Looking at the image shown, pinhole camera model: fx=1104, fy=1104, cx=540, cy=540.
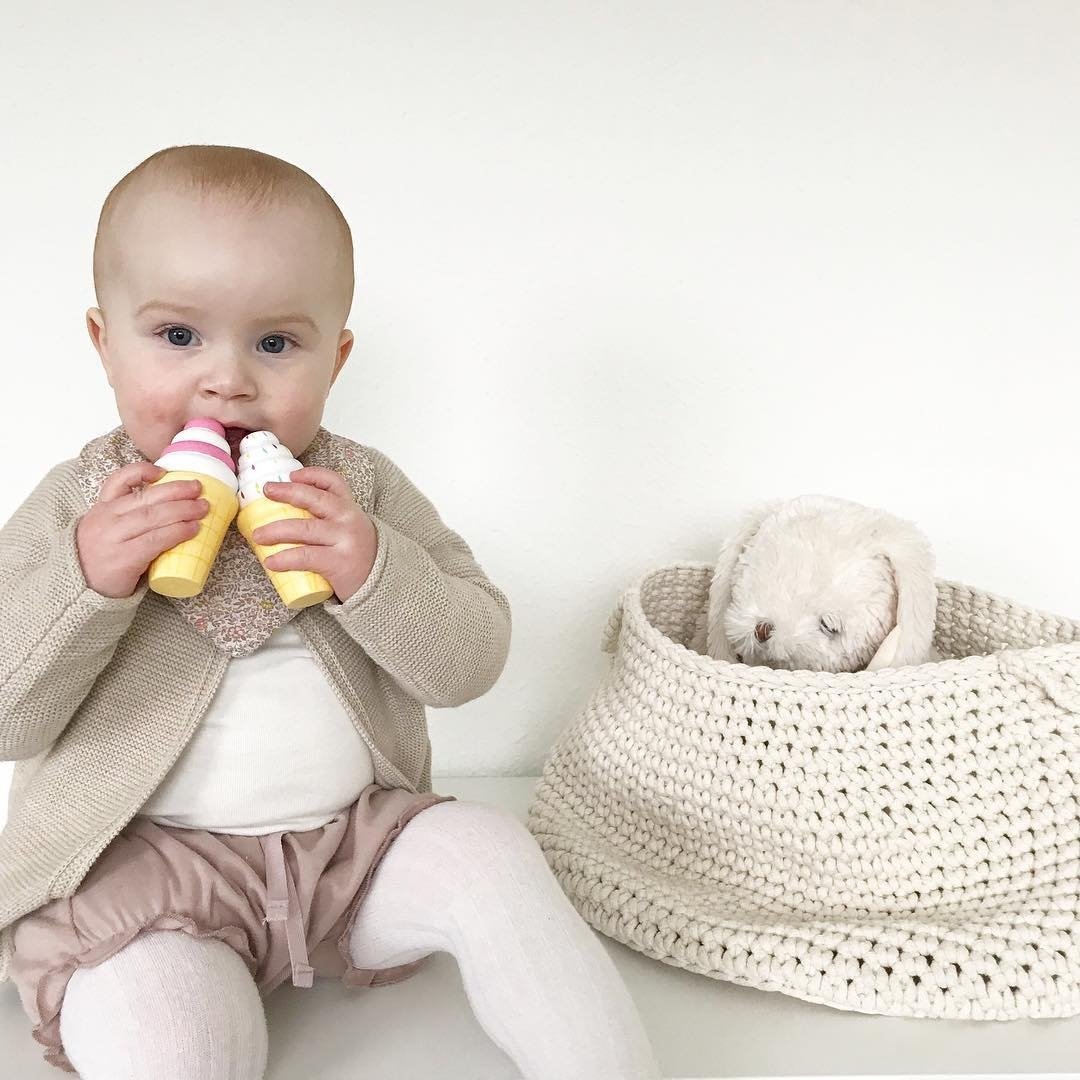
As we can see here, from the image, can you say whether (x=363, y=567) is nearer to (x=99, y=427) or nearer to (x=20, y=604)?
(x=20, y=604)

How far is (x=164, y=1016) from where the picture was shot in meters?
0.64

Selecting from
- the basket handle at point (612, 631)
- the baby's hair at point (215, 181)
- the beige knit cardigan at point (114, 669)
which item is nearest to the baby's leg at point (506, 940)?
the beige knit cardigan at point (114, 669)

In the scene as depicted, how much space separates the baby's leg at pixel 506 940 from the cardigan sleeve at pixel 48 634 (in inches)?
9.6

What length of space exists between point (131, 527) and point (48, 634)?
3.6 inches

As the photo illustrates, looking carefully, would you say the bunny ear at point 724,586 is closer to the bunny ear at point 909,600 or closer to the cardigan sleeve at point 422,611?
the bunny ear at point 909,600

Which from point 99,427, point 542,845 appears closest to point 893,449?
point 542,845

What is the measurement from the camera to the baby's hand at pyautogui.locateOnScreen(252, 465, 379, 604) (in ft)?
2.33

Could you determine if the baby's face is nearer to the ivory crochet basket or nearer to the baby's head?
the baby's head

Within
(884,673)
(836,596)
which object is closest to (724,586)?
(836,596)

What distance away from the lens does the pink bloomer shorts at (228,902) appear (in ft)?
2.29

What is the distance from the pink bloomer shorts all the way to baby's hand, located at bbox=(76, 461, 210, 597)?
0.19 meters

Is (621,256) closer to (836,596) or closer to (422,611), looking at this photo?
(836,596)

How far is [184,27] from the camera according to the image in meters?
1.10

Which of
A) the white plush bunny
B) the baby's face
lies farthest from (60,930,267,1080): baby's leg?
the white plush bunny
